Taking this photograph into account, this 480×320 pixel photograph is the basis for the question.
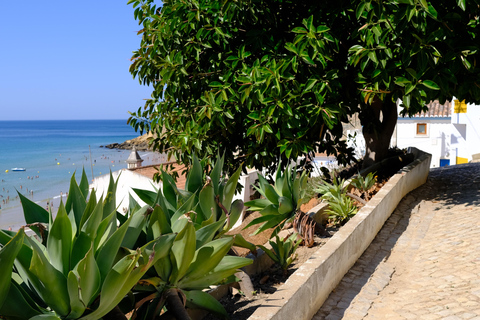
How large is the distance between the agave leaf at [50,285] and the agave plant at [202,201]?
1048 mm

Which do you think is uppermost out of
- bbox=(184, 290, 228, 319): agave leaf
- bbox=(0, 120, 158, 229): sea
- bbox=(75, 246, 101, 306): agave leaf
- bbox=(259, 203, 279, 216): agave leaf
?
bbox=(75, 246, 101, 306): agave leaf

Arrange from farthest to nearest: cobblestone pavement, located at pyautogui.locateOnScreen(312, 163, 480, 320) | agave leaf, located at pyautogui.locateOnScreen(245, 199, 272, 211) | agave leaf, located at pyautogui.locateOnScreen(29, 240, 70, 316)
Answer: agave leaf, located at pyautogui.locateOnScreen(245, 199, 272, 211) → cobblestone pavement, located at pyautogui.locateOnScreen(312, 163, 480, 320) → agave leaf, located at pyautogui.locateOnScreen(29, 240, 70, 316)

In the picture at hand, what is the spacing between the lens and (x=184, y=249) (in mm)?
3129

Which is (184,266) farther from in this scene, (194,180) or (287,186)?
(287,186)

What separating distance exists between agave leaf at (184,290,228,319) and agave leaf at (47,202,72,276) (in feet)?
3.22

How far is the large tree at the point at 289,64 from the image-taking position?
7156 mm

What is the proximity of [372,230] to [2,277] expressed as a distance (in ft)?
18.8

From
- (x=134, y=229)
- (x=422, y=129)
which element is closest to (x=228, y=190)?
(x=134, y=229)

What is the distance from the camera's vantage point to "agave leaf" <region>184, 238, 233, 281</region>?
10.6 ft

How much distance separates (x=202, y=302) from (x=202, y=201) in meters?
0.90

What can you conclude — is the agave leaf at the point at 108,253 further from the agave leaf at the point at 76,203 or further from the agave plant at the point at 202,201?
the agave plant at the point at 202,201

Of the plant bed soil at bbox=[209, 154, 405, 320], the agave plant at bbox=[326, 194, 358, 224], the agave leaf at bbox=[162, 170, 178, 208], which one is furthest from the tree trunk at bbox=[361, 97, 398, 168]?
the agave leaf at bbox=[162, 170, 178, 208]

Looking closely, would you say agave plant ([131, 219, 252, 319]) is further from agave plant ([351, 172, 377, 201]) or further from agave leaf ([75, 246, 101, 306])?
agave plant ([351, 172, 377, 201])

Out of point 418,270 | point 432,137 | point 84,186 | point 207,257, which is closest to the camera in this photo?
point 207,257
